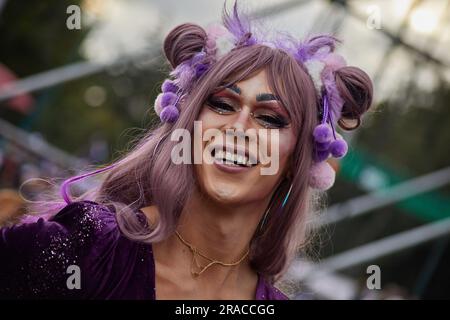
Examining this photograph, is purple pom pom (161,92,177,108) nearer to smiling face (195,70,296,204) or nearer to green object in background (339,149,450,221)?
smiling face (195,70,296,204)

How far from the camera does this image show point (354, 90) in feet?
7.76

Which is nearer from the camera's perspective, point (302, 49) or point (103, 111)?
point (302, 49)

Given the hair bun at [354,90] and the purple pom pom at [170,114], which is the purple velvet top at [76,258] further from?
the hair bun at [354,90]

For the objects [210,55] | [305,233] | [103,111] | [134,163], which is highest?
[103,111]

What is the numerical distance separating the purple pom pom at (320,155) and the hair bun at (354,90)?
0.15m

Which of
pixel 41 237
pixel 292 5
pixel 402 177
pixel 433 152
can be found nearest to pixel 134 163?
pixel 41 237

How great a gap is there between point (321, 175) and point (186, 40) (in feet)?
2.01

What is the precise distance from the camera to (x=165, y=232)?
6.72 feet

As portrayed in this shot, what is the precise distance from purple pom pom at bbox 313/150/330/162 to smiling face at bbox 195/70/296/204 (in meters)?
0.13

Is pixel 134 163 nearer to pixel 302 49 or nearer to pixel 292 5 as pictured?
pixel 302 49

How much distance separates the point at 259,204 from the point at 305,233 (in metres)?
0.49

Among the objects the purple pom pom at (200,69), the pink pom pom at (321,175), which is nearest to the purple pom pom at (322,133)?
the pink pom pom at (321,175)

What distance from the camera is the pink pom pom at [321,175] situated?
7.65ft

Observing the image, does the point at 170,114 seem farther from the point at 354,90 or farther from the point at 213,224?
the point at 354,90
